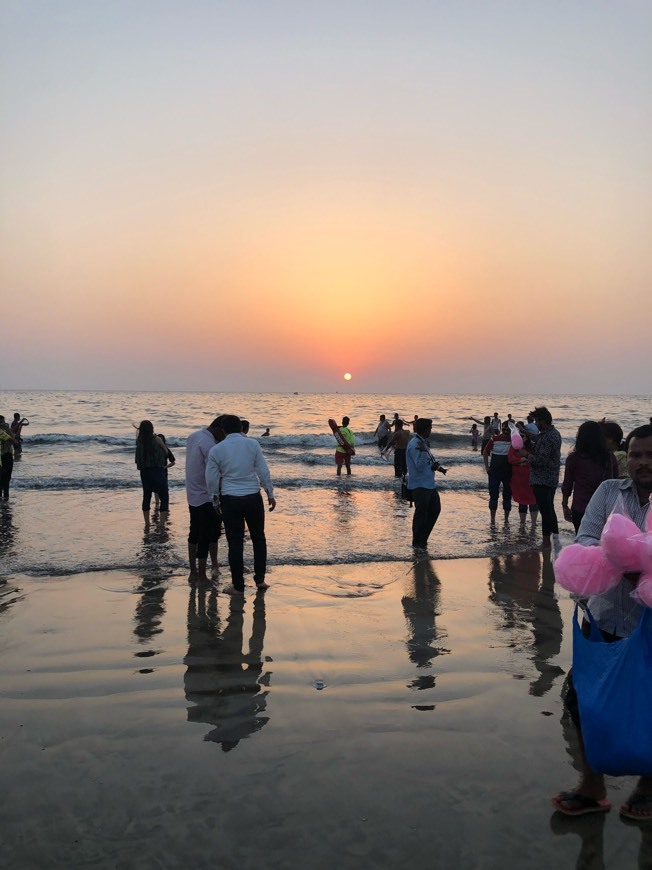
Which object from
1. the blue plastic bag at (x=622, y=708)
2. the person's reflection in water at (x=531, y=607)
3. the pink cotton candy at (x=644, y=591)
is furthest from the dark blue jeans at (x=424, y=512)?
the pink cotton candy at (x=644, y=591)

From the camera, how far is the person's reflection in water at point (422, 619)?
16.2 ft

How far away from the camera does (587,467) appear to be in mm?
6879

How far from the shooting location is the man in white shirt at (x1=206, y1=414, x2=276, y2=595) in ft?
22.7

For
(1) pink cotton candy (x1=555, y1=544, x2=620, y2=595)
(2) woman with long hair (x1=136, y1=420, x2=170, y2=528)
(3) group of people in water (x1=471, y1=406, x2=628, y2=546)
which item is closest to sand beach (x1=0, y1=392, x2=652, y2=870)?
(3) group of people in water (x1=471, y1=406, x2=628, y2=546)

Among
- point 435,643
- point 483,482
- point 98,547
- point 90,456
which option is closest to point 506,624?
point 435,643

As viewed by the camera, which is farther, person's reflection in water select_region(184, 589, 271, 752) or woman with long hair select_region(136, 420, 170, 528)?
woman with long hair select_region(136, 420, 170, 528)

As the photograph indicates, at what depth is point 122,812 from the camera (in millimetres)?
3090

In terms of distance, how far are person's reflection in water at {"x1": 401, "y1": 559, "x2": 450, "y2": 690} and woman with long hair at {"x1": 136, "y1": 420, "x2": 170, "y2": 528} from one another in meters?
5.06

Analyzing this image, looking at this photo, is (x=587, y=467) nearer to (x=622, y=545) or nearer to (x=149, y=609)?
(x=622, y=545)

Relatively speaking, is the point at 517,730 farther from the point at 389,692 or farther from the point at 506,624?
the point at 506,624

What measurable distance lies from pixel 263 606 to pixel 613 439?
4172 millimetres

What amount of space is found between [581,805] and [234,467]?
4.62 meters

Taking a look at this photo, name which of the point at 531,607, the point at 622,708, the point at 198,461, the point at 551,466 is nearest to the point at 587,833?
the point at 622,708

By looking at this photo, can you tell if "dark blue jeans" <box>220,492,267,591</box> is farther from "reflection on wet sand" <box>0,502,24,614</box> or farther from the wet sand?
→ "reflection on wet sand" <box>0,502,24,614</box>
